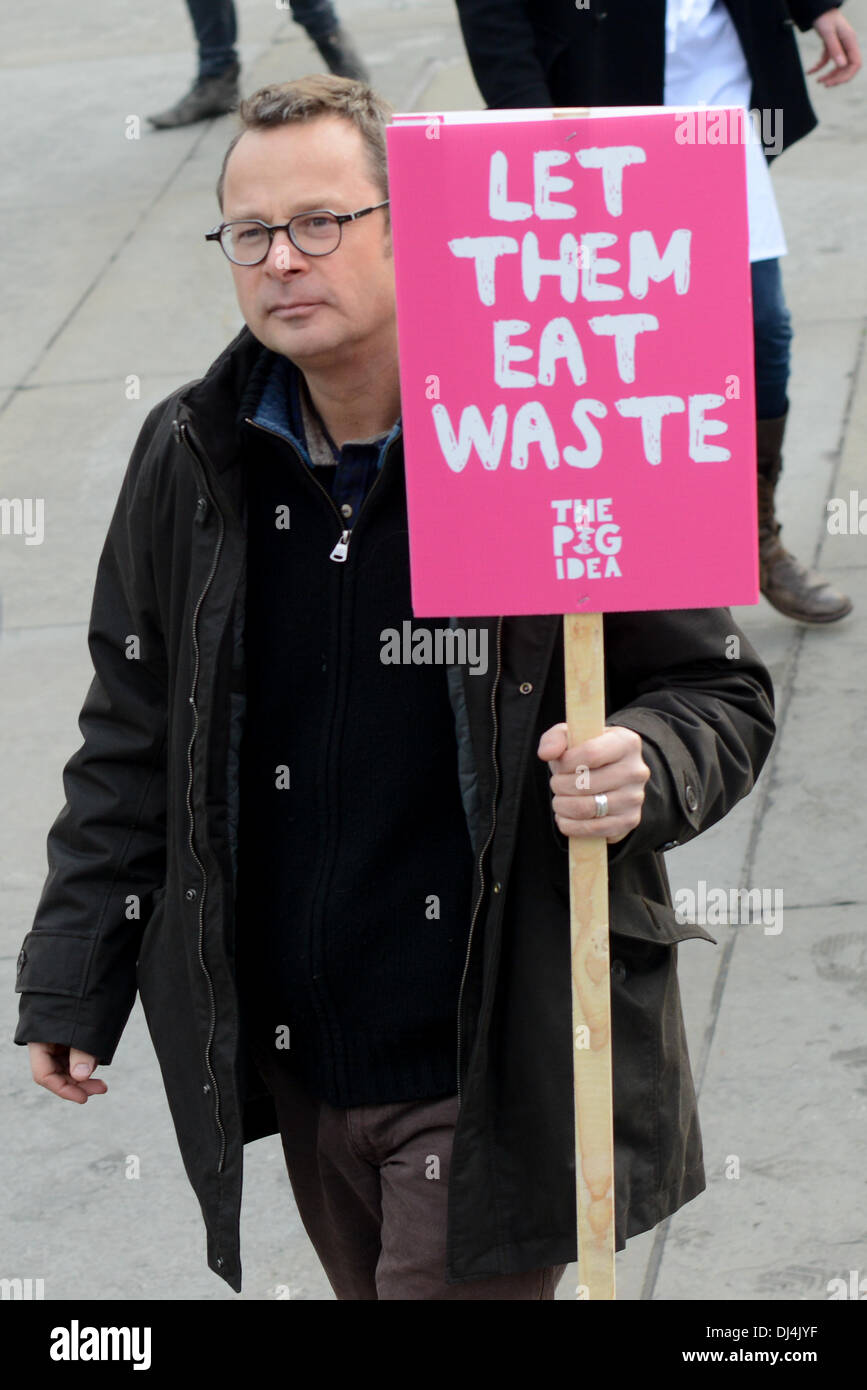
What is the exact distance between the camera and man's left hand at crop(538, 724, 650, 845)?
2.29m

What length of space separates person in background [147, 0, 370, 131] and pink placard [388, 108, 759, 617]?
7.11m

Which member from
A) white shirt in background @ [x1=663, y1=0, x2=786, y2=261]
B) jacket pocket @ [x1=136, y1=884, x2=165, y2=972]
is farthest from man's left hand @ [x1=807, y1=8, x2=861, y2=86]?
jacket pocket @ [x1=136, y1=884, x2=165, y2=972]

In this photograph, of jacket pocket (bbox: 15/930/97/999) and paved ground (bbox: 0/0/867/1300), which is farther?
paved ground (bbox: 0/0/867/1300)

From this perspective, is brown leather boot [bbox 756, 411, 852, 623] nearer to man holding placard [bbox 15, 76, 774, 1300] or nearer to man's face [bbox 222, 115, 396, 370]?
man holding placard [bbox 15, 76, 774, 1300]

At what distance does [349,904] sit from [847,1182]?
5.21 feet

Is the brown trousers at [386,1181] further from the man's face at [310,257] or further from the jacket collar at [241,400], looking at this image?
the man's face at [310,257]

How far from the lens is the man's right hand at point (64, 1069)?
288 cm

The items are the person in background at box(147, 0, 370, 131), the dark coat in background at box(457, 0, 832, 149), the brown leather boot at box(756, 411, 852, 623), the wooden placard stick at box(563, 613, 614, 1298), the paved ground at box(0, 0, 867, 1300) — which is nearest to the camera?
the wooden placard stick at box(563, 613, 614, 1298)

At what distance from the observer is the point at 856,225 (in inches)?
319

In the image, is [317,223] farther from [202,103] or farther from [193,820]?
[202,103]

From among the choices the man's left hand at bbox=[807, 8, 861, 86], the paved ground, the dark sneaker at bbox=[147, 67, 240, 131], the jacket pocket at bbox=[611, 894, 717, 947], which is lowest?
the paved ground

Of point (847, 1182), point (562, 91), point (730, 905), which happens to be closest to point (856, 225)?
point (562, 91)
